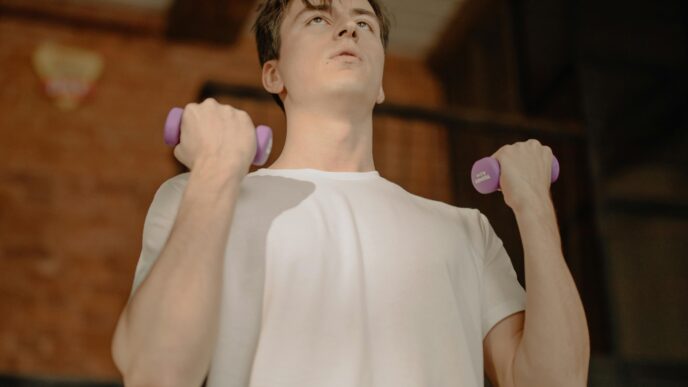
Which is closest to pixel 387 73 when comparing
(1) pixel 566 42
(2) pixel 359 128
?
(1) pixel 566 42

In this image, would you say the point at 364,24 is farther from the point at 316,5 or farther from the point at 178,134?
the point at 178,134

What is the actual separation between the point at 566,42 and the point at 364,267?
3.63m

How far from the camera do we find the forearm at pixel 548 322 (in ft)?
4.32

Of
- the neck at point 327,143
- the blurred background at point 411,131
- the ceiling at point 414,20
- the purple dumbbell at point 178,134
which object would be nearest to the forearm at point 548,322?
the neck at point 327,143

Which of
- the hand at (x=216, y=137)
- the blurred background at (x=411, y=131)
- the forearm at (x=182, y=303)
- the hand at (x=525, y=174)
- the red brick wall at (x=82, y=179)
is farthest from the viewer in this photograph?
the red brick wall at (x=82, y=179)

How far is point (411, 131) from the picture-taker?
5766 millimetres

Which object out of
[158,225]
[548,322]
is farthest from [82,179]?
[548,322]

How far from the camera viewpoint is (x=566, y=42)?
4680 millimetres

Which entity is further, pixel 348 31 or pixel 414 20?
pixel 414 20

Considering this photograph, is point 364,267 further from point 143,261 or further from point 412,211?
point 143,261

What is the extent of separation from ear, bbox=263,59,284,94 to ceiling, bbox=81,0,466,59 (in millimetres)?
3631

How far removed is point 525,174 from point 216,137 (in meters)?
0.48

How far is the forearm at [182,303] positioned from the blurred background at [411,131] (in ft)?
8.38

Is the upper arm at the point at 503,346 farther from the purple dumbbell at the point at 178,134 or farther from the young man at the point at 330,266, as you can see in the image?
the purple dumbbell at the point at 178,134
